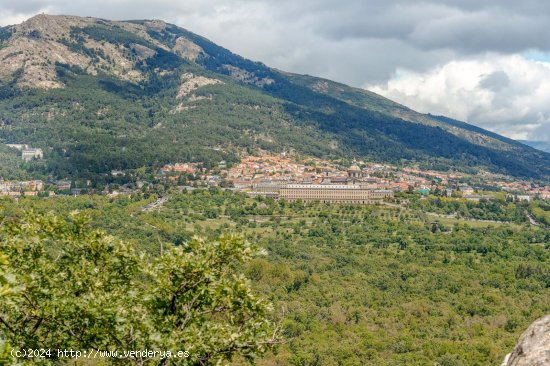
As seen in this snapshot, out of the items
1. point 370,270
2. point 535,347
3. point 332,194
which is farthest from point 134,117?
point 535,347

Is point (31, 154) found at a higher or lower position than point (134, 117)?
lower

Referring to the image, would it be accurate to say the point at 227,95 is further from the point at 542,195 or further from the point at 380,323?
the point at 380,323

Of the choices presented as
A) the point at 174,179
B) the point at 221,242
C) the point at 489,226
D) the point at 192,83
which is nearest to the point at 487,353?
the point at 221,242

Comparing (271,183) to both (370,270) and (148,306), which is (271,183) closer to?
(370,270)

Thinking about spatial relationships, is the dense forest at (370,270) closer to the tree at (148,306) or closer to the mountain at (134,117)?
the tree at (148,306)

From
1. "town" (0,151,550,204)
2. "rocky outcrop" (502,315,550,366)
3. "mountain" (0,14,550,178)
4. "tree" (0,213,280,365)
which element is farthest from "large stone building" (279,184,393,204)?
"rocky outcrop" (502,315,550,366)

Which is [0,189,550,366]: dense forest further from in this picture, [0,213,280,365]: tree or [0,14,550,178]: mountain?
[0,14,550,178]: mountain
